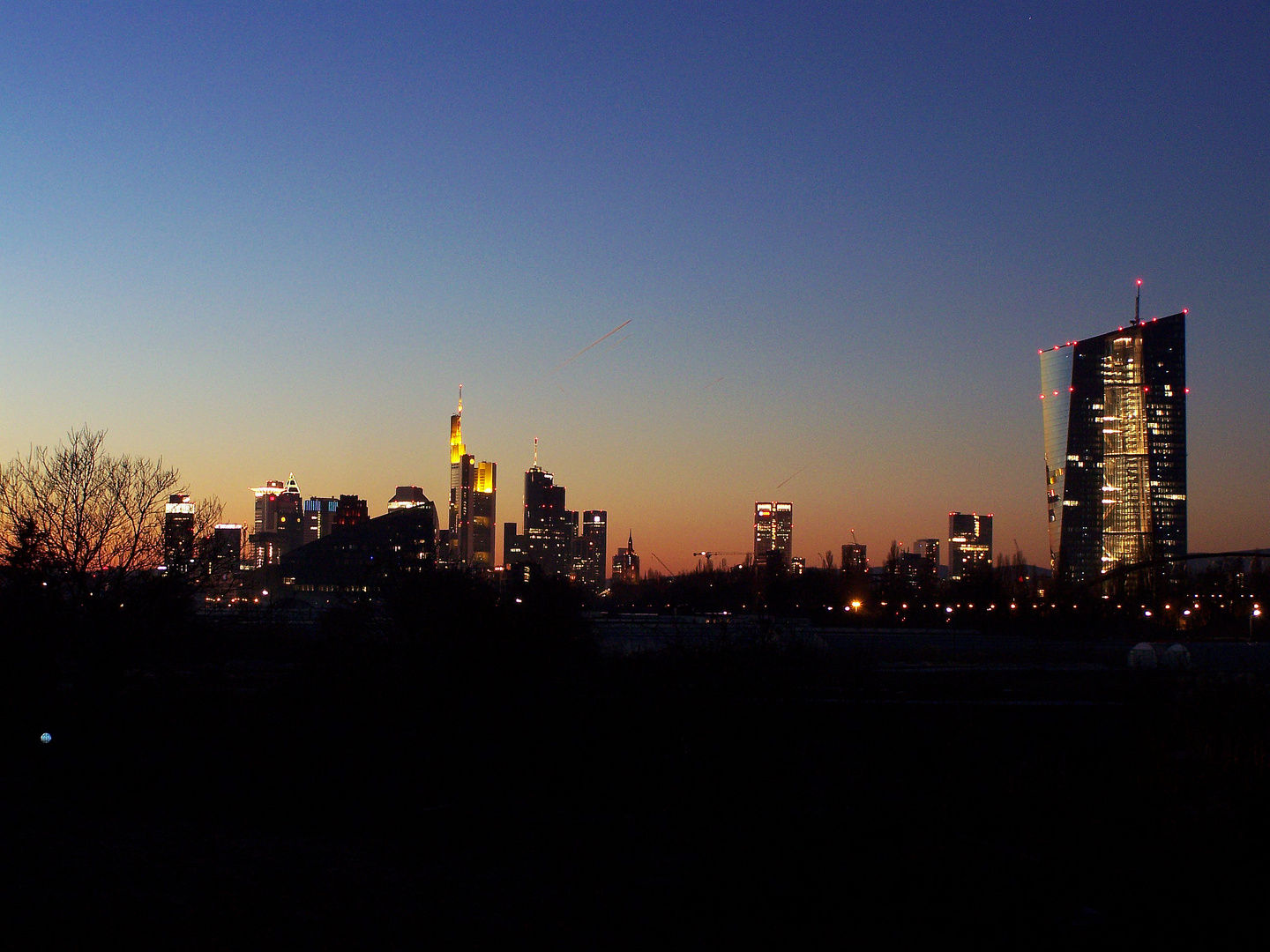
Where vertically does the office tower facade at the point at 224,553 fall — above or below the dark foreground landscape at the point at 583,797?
above

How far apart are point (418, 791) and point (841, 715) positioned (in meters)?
10.0

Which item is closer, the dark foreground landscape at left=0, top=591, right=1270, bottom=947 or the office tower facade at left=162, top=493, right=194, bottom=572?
the dark foreground landscape at left=0, top=591, right=1270, bottom=947

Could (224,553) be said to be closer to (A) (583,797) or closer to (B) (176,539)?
(B) (176,539)

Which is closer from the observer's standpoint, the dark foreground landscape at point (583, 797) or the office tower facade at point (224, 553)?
the dark foreground landscape at point (583, 797)

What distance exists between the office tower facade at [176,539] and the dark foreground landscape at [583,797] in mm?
2045

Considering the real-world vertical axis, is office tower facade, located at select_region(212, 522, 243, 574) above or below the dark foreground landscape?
above

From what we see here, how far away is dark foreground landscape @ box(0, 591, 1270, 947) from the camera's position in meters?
9.76

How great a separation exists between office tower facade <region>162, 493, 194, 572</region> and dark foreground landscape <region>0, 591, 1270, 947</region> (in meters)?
2.05

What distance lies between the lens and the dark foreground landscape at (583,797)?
976cm

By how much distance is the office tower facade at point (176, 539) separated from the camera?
25844 mm

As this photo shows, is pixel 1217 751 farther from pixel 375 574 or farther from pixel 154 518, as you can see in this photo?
pixel 375 574

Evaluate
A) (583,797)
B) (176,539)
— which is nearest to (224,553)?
(176,539)

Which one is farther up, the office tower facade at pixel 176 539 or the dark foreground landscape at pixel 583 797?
A: the office tower facade at pixel 176 539

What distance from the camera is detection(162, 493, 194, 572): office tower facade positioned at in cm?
2584
